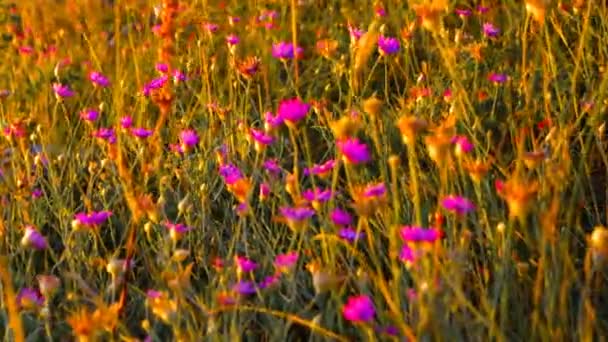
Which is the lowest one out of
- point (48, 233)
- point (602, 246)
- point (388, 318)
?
point (48, 233)

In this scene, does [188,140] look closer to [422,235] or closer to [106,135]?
[106,135]

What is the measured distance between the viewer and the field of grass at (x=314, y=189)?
1130 mm

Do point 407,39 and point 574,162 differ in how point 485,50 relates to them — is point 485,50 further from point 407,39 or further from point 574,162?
point 574,162

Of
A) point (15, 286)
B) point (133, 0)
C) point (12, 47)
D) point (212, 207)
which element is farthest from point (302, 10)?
point (15, 286)

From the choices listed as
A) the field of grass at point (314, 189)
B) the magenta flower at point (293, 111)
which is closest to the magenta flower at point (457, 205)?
the field of grass at point (314, 189)

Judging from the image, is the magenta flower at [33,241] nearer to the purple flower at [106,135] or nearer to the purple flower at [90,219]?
the purple flower at [90,219]

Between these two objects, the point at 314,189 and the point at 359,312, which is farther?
the point at 314,189

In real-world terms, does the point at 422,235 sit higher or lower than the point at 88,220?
higher

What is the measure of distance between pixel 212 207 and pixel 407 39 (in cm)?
57

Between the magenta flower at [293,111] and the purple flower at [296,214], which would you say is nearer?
the purple flower at [296,214]

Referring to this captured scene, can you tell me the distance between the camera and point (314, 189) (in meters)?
1.32

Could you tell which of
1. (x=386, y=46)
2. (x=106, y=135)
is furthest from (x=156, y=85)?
(x=386, y=46)

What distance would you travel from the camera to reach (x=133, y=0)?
2637 mm

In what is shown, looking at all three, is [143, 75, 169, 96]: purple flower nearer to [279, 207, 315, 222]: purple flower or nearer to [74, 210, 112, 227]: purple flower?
[74, 210, 112, 227]: purple flower
